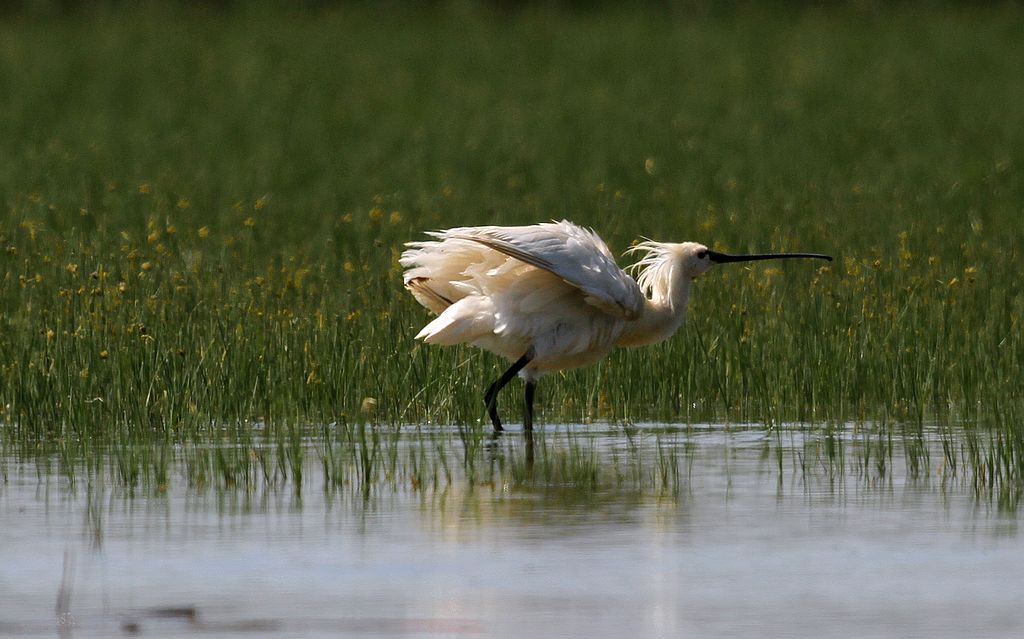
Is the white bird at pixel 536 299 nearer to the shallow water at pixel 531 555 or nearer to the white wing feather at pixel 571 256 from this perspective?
the white wing feather at pixel 571 256

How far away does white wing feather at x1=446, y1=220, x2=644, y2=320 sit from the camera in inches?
437

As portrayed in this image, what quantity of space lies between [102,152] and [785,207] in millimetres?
7920

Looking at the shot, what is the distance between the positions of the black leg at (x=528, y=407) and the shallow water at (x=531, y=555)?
165 centimetres

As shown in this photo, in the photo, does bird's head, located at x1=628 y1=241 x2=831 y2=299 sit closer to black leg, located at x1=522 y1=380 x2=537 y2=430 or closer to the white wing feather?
the white wing feather

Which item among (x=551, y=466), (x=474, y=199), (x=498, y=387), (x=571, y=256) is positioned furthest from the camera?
(x=474, y=199)

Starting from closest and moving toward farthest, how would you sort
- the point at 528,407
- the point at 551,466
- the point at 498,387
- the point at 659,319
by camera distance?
the point at 551,466, the point at 528,407, the point at 498,387, the point at 659,319

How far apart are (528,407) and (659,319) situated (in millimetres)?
939

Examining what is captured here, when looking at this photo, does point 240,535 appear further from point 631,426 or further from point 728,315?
point 728,315

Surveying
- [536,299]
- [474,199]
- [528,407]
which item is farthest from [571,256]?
[474,199]

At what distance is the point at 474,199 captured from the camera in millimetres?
20391

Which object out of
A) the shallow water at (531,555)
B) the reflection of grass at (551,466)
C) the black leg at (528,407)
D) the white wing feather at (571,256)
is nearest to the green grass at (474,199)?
the reflection of grass at (551,466)

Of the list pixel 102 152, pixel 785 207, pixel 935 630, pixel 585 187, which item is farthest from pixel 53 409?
pixel 102 152

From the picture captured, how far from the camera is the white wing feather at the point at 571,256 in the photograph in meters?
11.1

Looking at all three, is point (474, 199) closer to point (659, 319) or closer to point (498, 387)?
point (659, 319)
